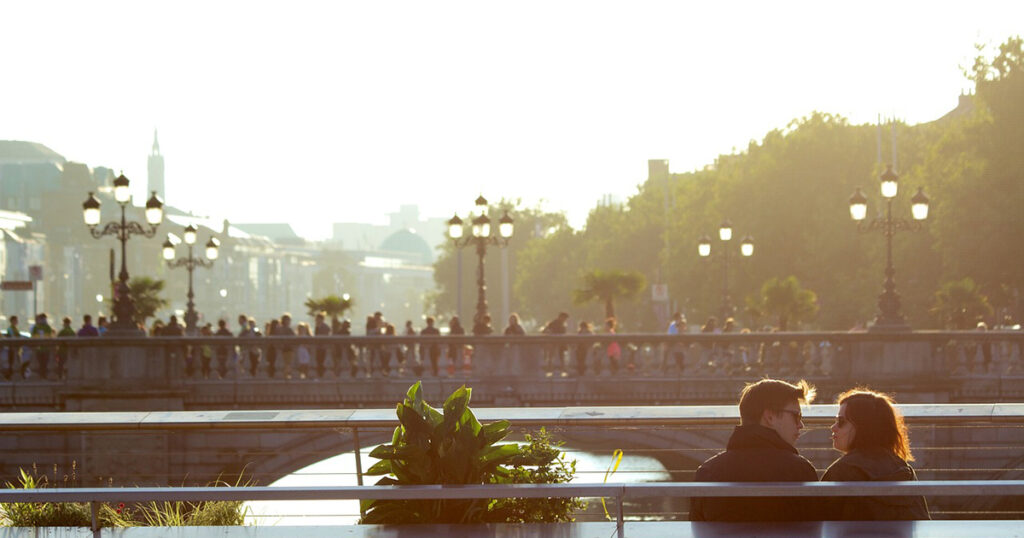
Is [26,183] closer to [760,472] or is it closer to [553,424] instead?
[553,424]

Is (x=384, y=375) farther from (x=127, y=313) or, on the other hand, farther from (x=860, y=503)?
(x=860, y=503)

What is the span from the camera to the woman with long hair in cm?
704

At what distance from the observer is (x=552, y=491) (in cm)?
694

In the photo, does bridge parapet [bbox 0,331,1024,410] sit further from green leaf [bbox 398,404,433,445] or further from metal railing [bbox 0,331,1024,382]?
green leaf [bbox 398,404,433,445]

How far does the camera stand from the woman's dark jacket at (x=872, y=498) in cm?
704

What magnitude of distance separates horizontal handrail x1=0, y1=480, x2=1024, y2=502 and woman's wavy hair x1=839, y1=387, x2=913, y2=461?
0.78 feet

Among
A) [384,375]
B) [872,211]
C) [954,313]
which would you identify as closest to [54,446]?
[384,375]

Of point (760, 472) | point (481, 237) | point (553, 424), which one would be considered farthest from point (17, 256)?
point (760, 472)

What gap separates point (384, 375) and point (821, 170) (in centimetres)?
3864

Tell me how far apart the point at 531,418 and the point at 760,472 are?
7.36 feet

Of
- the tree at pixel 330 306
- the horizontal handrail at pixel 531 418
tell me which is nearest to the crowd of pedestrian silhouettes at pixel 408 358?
the tree at pixel 330 306

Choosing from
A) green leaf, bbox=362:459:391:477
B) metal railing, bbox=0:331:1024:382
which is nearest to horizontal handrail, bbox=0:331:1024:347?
metal railing, bbox=0:331:1024:382

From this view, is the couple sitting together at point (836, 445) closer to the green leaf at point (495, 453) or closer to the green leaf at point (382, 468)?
the green leaf at point (495, 453)

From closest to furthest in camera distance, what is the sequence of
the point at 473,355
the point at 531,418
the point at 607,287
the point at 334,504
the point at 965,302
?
the point at 531,418, the point at 334,504, the point at 473,355, the point at 965,302, the point at 607,287
